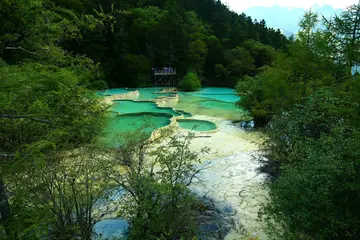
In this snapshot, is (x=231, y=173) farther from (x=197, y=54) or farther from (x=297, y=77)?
(x=197, y=54)

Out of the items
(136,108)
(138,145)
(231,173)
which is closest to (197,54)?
(136,108)

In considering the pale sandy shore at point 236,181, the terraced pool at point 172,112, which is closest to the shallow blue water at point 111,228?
the pale sandy shore at point 236,181

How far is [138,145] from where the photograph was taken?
4.30 metres

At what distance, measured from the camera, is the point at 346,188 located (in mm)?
2789

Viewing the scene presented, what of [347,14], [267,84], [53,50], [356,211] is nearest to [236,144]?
[267,84]

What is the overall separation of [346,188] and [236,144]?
603cm

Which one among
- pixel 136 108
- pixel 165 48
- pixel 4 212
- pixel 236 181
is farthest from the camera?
pixel 165 48

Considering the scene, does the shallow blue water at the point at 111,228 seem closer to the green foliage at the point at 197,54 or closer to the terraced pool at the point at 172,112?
the terraced pool at the point at 172,112

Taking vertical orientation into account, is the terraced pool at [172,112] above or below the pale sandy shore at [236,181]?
above

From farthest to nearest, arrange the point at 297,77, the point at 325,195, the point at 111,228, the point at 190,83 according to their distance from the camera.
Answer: the point at 190,83
the point at 297,77
the point at 111,228
the point at 325,195

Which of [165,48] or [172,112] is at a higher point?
[165,48]

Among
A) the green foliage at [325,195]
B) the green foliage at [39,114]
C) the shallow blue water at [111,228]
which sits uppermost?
the green foliage at [39,114]

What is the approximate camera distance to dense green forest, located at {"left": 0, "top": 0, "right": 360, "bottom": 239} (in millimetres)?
2768

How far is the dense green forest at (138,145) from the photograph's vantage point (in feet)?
9.08
